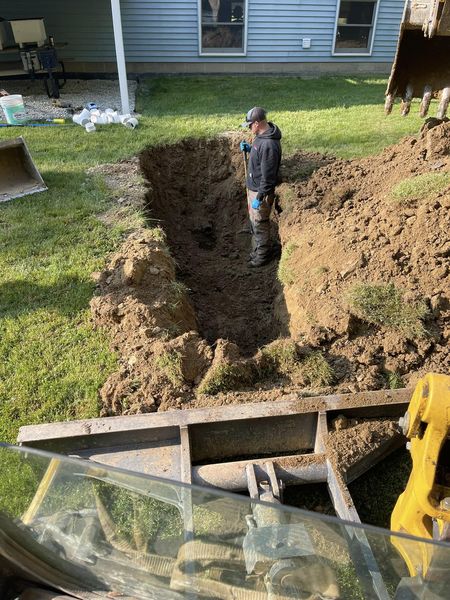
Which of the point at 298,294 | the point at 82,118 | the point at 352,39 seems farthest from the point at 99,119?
the point at 352,39

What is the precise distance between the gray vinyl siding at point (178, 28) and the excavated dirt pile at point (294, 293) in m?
8.22

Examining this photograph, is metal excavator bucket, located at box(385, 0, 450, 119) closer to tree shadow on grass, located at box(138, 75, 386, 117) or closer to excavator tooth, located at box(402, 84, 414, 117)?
excavator tooth, located at box(402, 84, 414, 117)

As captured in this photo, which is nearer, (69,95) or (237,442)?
(237,442)

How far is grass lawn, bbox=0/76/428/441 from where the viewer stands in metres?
4.01

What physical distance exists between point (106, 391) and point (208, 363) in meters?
0.89

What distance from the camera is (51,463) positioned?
1938mm

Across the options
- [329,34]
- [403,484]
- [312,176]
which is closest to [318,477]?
[403,484]

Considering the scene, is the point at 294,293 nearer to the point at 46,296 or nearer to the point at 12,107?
the point at 46,296

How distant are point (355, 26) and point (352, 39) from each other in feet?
1.20

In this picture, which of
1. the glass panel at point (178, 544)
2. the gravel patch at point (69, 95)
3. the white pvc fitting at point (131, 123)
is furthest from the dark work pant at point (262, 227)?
the gravel patch at point (69, 95)

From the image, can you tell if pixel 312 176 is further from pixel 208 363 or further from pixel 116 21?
pixel 116 21

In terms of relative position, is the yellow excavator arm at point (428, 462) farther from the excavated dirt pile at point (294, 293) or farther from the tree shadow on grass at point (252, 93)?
the tree shadow on grass at point (252, 93)

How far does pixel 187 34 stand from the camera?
13.7 meters

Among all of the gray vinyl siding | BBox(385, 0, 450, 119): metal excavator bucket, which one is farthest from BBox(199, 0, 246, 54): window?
BBox(385, 0, 450, 119): metal excavator bucket
